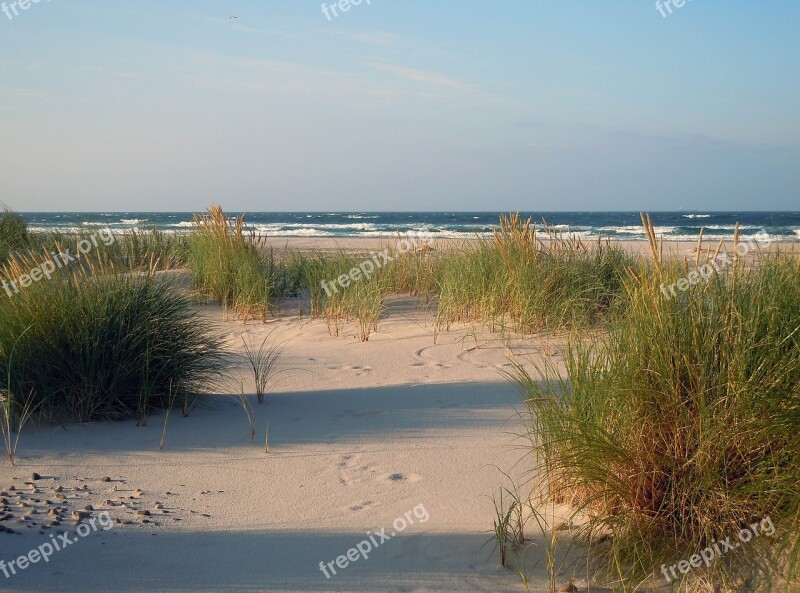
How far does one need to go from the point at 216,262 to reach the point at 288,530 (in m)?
7.02

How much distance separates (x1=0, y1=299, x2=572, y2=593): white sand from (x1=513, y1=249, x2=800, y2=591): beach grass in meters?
0.42

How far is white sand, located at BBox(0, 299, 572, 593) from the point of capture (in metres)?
2.97

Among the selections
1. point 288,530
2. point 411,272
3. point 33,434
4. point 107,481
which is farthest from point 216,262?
point 288,530

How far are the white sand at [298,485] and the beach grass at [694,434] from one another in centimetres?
42

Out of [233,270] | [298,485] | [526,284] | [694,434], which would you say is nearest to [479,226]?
[233,270]

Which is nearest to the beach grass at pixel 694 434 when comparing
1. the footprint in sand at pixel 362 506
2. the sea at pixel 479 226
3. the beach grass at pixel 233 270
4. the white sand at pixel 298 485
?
the white sand at pixel 298 485

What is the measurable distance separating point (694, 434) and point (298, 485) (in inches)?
78.0

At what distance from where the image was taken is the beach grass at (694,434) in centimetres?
272

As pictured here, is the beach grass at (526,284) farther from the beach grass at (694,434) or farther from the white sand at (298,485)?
the beach grass at (694,434)

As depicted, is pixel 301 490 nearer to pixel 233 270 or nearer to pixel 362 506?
pixel 362 506

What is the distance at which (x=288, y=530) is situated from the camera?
337 centimetres

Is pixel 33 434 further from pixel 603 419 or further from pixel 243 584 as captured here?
pixel 603 419

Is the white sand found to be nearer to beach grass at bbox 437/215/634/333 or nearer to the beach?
the beach

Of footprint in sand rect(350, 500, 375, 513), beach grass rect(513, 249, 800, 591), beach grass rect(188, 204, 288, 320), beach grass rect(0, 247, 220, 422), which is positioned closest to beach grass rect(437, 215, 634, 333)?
beach grass rect(188, 204, 288, 320)
